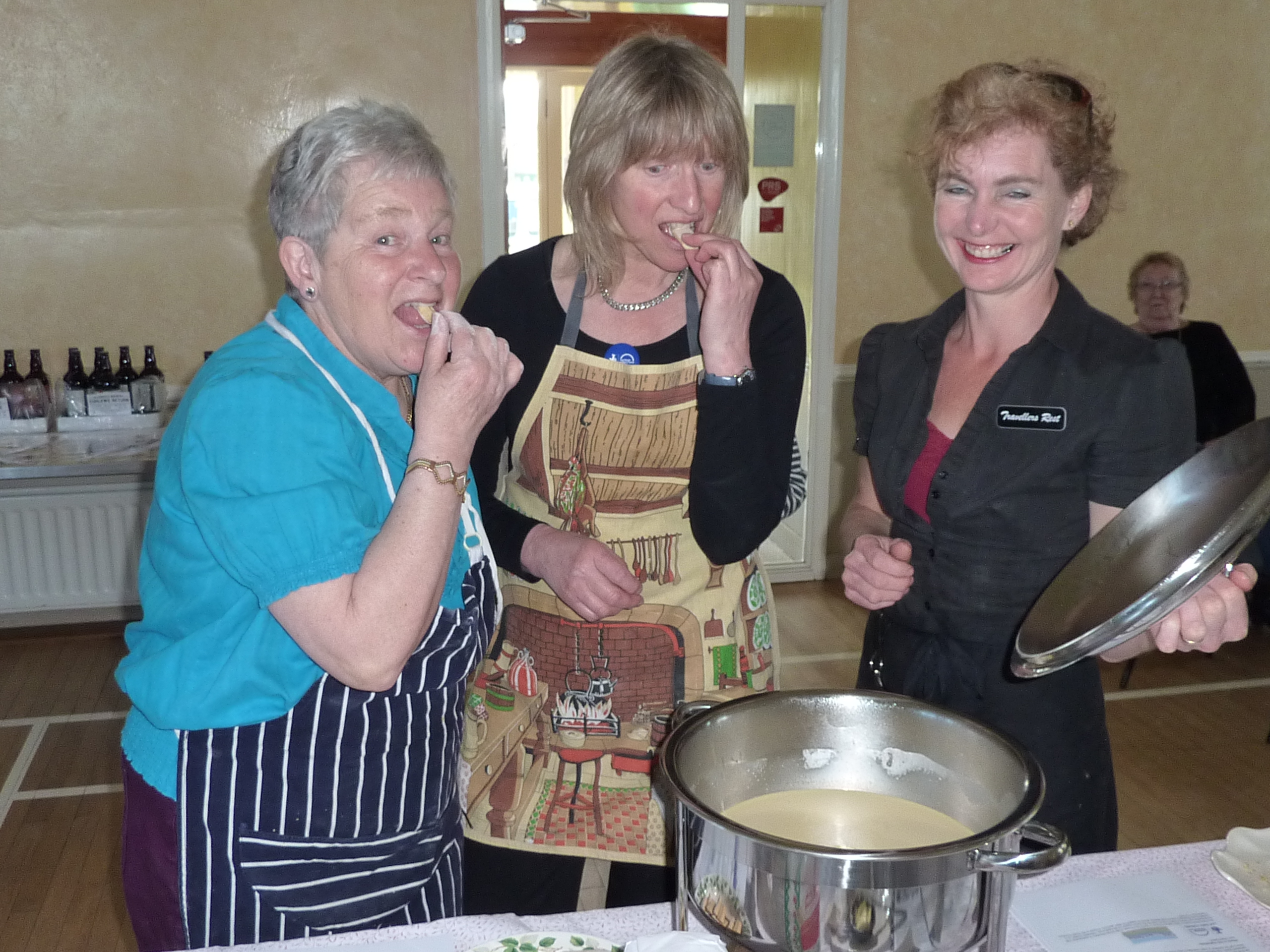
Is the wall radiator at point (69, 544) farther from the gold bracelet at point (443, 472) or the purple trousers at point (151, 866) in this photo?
the gold bracelet at point (443, 472)

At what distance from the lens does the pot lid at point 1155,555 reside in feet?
2.84

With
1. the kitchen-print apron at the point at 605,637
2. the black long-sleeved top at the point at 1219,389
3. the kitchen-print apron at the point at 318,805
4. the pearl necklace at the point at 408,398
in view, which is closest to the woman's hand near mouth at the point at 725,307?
the kitchen-print apron at the point at 605,637

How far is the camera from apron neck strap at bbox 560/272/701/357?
168 centimetres

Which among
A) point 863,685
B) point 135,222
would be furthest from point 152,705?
point 135,222

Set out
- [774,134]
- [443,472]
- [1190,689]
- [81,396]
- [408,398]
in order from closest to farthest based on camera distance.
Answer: [443,472] < [408,398] < [1190,689] < [81,396] < [774,134]

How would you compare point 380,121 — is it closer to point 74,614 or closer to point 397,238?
point 397,238

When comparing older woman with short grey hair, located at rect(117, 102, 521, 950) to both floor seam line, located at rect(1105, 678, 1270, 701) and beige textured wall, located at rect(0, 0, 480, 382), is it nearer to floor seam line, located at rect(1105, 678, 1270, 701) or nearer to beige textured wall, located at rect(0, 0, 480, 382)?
floor seam line, located at rect(1105, 678, 1270, 701)

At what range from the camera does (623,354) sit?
1.68 meters

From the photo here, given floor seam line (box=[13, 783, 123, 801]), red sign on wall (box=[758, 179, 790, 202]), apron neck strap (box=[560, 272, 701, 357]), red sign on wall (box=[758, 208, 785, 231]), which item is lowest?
floor seam line (box=[13, 783, 123, 801])

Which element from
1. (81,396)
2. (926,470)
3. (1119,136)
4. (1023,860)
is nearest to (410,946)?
(1023,860)

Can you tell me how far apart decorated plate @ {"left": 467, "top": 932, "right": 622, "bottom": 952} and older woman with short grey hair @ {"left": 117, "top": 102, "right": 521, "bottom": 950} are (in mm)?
293

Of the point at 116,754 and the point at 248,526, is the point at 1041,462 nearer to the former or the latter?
the point at 248,526

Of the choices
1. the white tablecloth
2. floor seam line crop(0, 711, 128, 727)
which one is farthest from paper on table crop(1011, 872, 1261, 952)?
floor seam line crop(0, 711, 128, 727)

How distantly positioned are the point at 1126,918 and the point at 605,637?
2.64 feet
